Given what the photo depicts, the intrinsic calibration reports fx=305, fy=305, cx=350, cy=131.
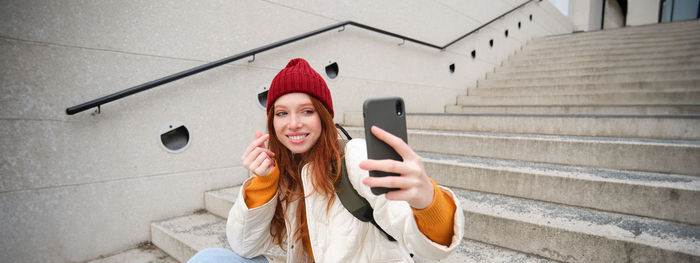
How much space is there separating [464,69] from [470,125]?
2800 mm

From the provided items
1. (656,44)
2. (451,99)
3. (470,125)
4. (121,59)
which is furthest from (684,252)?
(656,44)

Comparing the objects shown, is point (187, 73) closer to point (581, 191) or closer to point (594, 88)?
point (581, 191)

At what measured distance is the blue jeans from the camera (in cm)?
105

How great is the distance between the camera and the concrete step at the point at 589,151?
185cm

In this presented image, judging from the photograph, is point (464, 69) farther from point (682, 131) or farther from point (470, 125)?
point (682, 131)

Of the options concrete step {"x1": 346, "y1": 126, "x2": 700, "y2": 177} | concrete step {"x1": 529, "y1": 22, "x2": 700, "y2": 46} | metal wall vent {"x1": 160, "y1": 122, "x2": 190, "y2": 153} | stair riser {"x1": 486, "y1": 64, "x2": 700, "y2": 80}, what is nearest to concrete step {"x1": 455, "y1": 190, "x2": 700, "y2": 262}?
concrete step {"x1": 346, "y1": 126, "x2": 700, "y2": 177}

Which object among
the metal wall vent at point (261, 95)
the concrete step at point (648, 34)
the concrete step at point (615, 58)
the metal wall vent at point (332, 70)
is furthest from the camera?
the concrete step at point (648, 34)

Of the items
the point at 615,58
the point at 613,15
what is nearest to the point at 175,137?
the point at 615,58

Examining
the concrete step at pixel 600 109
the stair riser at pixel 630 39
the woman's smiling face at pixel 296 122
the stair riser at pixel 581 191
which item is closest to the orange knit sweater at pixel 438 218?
the woman's smiling face at pixel 296 122

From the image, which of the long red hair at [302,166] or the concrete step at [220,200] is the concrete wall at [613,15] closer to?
the concrete step at [220,200]

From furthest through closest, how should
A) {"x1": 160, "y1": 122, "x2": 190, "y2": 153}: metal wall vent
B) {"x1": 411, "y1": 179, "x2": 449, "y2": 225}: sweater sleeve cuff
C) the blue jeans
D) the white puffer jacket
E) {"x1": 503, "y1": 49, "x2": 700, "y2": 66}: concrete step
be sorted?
{"x1": 503, "y1": 49, "x2": 700, "y2": 66}: concrete step < {"x1": 160, "y1": 122, "x2": 190, "y2": 153}: metal wall vent < the blue jeans < the white puffer jacket < {"x1": 411, "y1": 179, "x2": 449, "y2": 225}: sweater sleeve cuff

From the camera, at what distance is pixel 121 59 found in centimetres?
211

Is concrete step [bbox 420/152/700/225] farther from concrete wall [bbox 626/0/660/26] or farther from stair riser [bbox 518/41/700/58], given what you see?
concrete wall [bbox 626/0/660/26]

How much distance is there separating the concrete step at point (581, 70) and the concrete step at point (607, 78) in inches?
2.9
